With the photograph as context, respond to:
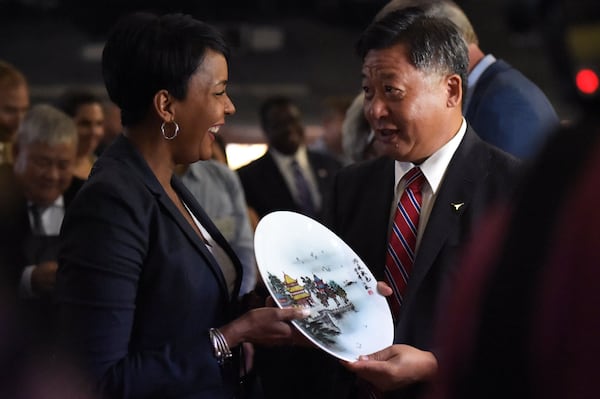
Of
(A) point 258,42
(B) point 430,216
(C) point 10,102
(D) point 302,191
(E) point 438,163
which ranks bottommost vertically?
(D) point 302,191

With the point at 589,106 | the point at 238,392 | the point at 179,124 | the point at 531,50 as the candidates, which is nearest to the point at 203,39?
the point at 179,124

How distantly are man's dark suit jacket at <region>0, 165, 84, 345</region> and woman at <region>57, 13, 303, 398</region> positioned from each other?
2.79ft

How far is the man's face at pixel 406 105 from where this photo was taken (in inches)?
81.9

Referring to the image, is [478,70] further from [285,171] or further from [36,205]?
[285,171]

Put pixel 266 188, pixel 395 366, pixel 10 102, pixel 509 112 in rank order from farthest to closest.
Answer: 1. pixel 266 188
2. pixel 10 102
3. pixel 509 112
4. pixel 395 366

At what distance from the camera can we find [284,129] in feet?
18.9

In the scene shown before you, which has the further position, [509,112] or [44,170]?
[44,170]

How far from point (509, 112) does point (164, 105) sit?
1152 mm

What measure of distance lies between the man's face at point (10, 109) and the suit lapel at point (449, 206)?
2.52 m

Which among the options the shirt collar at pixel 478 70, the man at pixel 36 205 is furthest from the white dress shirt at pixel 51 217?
the shirt collar at pixel 478 70

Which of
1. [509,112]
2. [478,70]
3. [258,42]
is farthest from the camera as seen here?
[258,42]

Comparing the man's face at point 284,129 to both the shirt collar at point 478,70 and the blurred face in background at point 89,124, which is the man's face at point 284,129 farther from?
the shirt collar at point 478,70

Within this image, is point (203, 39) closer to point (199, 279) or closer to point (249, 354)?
point (199, 279)

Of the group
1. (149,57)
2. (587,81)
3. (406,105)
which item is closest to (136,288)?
(149,57)
